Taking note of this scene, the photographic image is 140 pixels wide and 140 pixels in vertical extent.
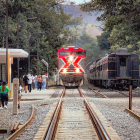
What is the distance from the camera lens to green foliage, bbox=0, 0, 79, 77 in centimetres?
4712

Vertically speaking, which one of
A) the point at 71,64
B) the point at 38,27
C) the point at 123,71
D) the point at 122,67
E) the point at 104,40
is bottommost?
the point at 123,71

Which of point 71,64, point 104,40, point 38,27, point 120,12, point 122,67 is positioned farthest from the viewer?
point 104,40

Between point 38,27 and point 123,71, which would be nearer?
point 123,71

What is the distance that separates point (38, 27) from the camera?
52.6 meters

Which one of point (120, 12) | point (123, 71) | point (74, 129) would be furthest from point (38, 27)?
point (74, 129)

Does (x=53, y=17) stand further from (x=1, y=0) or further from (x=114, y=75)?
(x=114, y=75)

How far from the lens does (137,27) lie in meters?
24.4

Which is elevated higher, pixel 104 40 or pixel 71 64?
pixel 104 40

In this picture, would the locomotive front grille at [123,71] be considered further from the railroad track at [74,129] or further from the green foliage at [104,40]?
the green foliage at [104,40]

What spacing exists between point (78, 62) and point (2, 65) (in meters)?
7.85

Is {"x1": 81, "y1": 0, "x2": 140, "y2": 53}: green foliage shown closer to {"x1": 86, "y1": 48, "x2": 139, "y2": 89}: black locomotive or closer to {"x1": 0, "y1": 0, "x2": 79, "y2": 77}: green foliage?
{"x1": 86, "y1": 48, "x2": 139, "y2": 89}: black locomotive

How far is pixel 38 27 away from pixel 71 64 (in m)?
22.2

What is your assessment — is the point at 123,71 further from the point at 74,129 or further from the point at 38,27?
the point at 38,27

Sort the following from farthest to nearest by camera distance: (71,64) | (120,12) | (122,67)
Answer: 1. (71,64)
2. (122,67)
3. (120,12)
